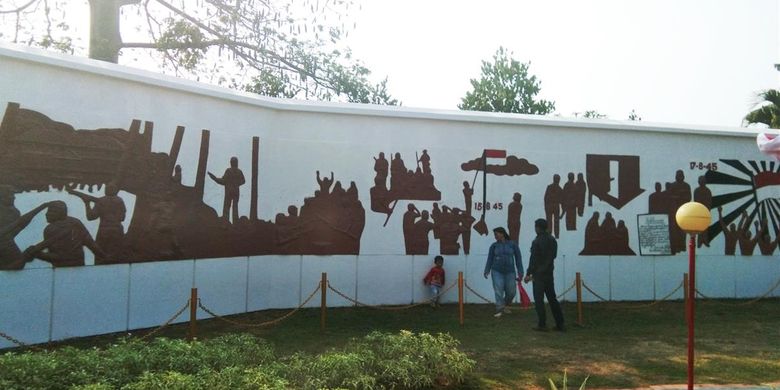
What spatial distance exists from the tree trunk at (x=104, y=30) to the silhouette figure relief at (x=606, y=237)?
12.4 meters

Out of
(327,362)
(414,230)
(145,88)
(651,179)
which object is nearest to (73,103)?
(145,88)

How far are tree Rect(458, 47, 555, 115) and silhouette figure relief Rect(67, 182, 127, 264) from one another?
1141 inches

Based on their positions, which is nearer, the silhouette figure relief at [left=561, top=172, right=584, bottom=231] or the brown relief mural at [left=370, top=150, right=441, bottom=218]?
the brown relief mural at [left=370, top=150, right=441, bottom=218]

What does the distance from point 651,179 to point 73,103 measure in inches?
456

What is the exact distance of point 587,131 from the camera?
1407 cm

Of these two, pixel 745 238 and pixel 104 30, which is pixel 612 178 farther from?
pixel 104 30

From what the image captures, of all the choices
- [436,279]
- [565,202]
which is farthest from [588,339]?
[565,202]

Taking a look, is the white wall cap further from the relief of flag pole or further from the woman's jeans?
the woman's jeans

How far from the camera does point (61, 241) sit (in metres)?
9.06

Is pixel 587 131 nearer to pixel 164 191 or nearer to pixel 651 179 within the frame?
pixel 651 179

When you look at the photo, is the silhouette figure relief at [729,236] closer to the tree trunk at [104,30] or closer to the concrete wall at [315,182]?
the concrete wall at [315,182]

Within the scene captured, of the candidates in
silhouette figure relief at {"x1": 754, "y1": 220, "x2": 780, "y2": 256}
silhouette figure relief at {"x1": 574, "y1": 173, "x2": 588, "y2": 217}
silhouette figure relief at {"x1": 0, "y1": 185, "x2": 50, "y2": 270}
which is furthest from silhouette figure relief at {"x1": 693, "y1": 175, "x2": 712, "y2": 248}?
silhouette figure relief at {"x1": 0, "y1": 185, "x2": 50, "y2": 270}

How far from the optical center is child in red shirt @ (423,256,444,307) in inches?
506

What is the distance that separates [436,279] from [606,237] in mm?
4017
